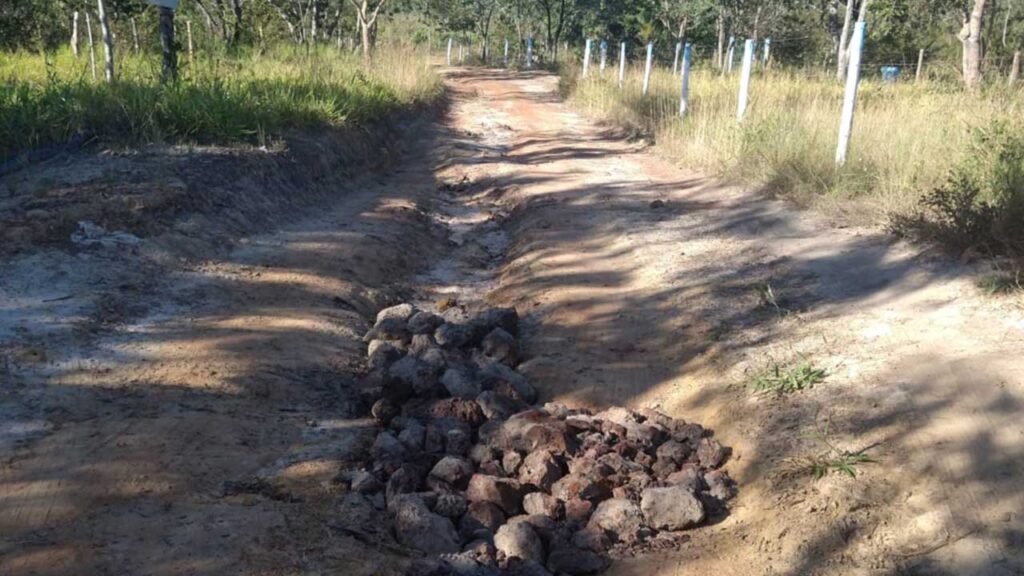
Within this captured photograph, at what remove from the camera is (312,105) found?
412 inches

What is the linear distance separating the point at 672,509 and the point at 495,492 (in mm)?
756

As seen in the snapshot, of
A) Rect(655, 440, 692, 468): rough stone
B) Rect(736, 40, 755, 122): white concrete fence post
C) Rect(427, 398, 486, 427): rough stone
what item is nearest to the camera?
Rect(655, 440, 692, 468): rough stone

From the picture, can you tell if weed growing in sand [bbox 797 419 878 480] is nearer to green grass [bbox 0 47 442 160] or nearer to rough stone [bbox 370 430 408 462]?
rough stone [bbox 370 430 408 462]

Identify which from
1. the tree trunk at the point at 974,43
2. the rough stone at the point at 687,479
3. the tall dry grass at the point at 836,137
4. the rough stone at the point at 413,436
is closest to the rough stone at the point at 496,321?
the rough stone at the point at 413,436

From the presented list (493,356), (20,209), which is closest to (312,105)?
(20,209)

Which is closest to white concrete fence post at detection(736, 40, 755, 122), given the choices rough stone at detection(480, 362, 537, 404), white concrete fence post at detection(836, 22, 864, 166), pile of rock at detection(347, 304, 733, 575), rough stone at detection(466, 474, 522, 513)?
white concrete fence post at detection(836, 22, 864, 166)

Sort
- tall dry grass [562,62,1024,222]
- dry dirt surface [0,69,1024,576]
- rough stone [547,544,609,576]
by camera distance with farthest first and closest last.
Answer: tall dry grass [562,62,1024,222] < rough stone [547,544,609,576] < dry dirt surface [0,69,1024,576]

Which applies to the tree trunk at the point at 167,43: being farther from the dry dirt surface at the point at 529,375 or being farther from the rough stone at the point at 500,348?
the rough stone at the point at 500,348

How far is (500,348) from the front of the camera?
18.5 feet

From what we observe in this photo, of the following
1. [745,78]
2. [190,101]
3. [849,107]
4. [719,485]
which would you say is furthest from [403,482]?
[745,78]

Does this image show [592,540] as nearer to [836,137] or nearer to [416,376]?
[416,376]

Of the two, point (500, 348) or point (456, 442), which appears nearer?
point (456, 442)

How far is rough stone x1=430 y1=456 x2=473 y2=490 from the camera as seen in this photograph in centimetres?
403

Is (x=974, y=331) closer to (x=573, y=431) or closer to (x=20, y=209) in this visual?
(x=573, y=431)
